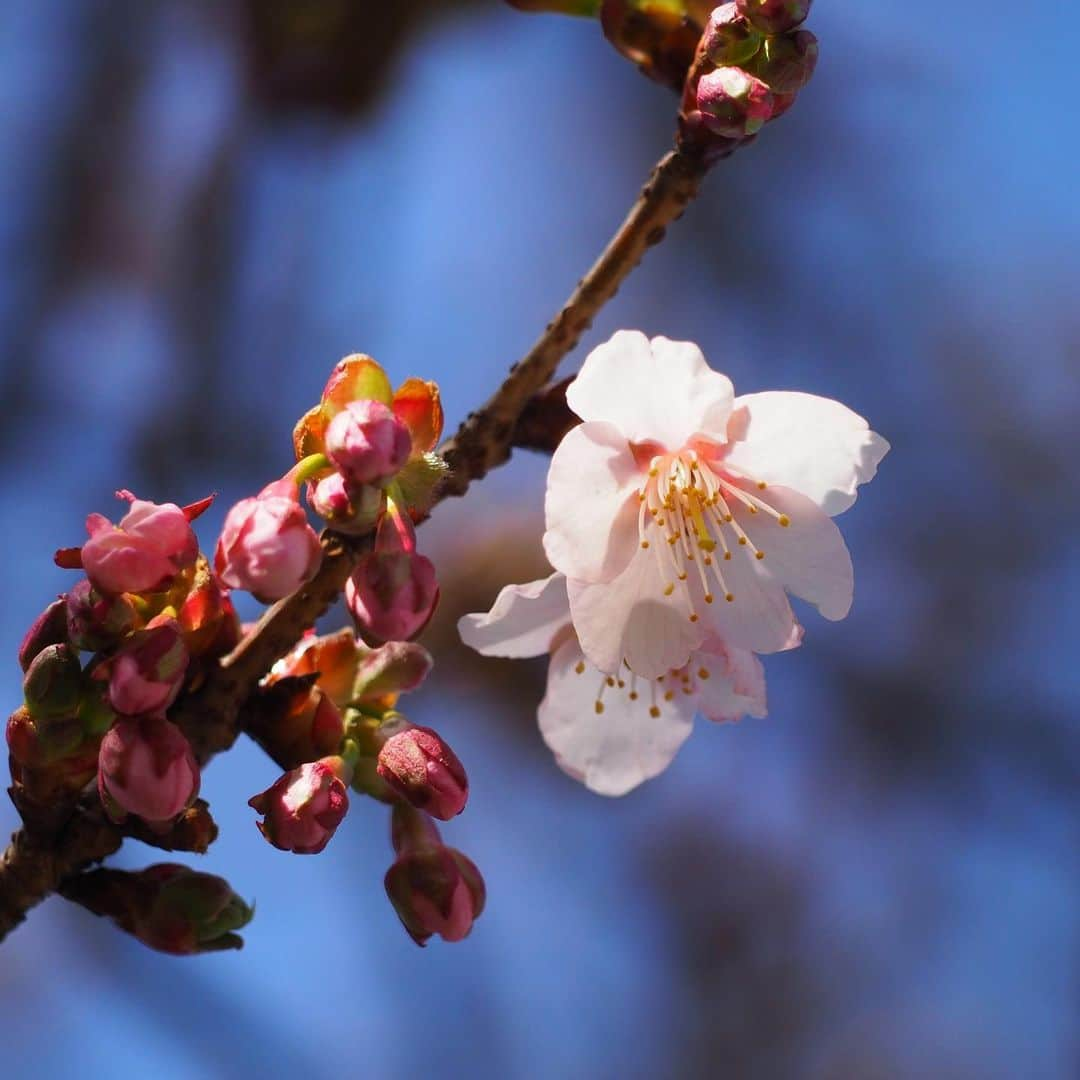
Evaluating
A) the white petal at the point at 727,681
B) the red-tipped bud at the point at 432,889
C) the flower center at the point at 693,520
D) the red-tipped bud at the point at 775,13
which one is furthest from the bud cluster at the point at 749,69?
the red-tipped bud at the point at 432,889

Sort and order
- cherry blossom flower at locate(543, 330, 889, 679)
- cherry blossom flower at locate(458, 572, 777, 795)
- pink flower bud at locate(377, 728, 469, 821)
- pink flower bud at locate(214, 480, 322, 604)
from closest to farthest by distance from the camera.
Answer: pink flower bud at locate(214, 480, 322, 604) → pink flower bud at locate(377, 728, 469, 821) → cherry blossom flower at locate(543, 330, 889, 679) → cherry blossom flower at locate(458, 572, 777, 795)

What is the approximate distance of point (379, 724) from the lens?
78 centimetres

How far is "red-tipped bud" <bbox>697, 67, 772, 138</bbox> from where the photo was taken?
29.1 inches

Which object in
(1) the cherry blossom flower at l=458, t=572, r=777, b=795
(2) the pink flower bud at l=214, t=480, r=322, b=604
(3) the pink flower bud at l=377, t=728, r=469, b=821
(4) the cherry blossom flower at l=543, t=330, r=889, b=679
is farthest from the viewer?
(1) the cherry blossom flower at l=458, t=572, r=777, b=795

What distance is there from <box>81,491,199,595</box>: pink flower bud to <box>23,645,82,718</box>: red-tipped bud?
6 centimetres

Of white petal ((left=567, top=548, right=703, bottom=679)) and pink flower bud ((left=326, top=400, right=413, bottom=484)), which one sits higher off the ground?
white petal ((left=567, top=548, right=703, bottom=679))

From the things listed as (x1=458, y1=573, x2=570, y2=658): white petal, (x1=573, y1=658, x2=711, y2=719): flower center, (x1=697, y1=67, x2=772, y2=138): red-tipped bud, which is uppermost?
(x1=697, y1=67, x2=772, y2=138): red-tipped bud

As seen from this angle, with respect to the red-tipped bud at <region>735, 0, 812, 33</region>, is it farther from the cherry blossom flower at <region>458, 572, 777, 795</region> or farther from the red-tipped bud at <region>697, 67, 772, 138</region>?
the cherry blossom flower at <region>458, 572, 777, 795</region>

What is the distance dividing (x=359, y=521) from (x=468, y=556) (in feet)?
6.44

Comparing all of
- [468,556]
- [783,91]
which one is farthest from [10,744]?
[468,556]

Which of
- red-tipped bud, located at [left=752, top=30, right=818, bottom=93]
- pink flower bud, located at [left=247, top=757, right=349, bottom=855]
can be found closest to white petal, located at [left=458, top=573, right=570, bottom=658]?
pink flower bud, located at [left=247, top=757, right=349, bottom=855]

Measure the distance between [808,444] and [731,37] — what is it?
10.3 inches

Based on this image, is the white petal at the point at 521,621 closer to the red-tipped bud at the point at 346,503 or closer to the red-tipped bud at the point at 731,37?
the red-tipped bud at the point at 346,503

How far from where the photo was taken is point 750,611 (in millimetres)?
893
